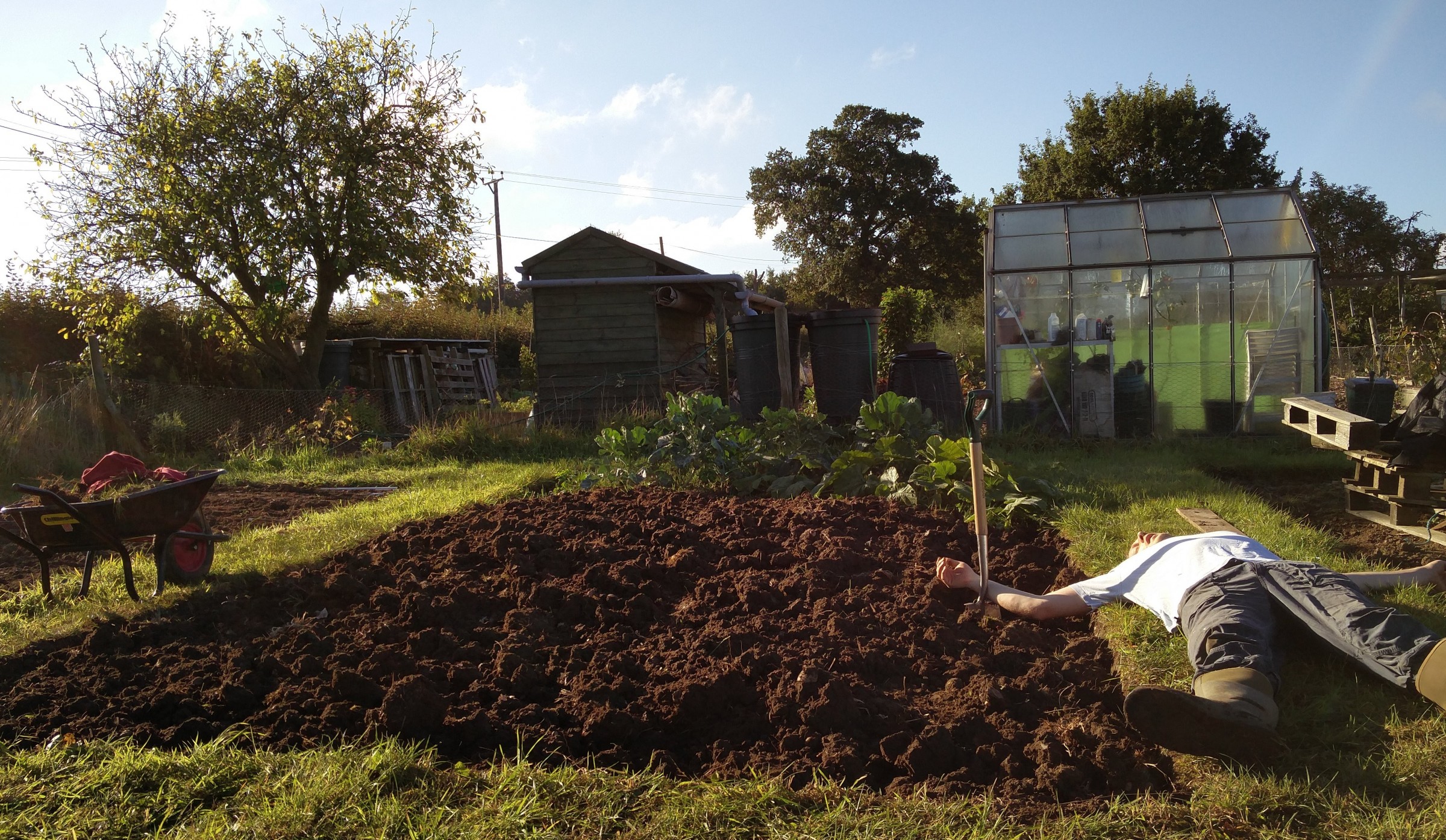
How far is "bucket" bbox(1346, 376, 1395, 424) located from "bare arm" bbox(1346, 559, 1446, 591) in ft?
24.6

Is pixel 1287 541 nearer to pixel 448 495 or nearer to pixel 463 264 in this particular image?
pixel 448 495

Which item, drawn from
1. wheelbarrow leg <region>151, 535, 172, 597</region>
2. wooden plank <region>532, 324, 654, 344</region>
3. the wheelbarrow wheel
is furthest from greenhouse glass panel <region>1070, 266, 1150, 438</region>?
wheelbarrow leg <region>151, 535, 172, 597</region>

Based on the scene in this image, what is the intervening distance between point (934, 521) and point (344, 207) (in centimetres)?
1327

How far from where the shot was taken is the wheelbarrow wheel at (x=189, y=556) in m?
4.57

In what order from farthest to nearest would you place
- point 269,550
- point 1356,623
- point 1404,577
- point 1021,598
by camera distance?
1. point 269,550
2. point 1021,598
3. point 1404,577
4. point 1356,623

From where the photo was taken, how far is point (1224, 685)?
2.60m

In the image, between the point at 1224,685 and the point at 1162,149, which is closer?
the point at 1224,685

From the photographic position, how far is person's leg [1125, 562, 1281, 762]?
2410mm

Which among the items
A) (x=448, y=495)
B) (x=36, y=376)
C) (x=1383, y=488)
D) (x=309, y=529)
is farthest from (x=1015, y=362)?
(x=36, y=376)

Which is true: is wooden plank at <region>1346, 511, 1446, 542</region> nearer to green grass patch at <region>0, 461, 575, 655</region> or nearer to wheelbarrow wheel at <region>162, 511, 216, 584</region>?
green grass patch at <region>0, 461, 575, 655</region>

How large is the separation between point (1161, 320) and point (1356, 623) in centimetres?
945

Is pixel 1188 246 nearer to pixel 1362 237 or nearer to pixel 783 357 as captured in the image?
pixel 783 357

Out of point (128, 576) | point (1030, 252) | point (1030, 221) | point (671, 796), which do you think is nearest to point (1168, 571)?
point (671, 796)

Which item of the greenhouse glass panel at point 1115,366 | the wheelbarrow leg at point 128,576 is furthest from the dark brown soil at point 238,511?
the greenhouse glass panel at point 1115,366
